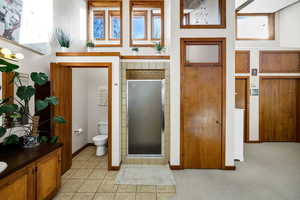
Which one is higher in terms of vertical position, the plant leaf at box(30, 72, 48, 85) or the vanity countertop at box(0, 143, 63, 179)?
the plant leaf at box(30, 72, 48, 85)

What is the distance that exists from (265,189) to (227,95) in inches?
62.4

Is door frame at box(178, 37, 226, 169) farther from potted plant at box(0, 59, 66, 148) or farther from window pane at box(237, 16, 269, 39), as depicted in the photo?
window pane at box(237, 16, 269, 39)

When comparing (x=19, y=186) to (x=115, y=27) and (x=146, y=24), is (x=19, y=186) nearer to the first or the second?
(x=115, y=27)

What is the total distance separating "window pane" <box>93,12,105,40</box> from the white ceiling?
11.8 ft

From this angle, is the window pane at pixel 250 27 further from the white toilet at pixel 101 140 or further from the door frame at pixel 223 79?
the white toilet at pixel 101 140

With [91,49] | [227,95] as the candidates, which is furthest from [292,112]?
[91,49]

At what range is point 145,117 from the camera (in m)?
3.27

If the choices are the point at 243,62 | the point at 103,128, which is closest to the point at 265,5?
Result: the point at 243,62

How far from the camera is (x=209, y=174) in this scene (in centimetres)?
280

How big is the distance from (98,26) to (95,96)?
Answer: 6.30 feet

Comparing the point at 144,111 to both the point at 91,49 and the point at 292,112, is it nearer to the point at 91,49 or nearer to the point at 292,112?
the point at 91,49

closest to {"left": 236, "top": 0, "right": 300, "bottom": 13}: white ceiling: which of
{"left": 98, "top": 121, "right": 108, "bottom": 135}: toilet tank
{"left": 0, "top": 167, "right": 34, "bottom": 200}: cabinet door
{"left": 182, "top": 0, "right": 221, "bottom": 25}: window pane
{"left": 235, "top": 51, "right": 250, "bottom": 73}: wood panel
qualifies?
{"left": 235, "top": 51, "right": 250, "bottom": 73}: wood panel

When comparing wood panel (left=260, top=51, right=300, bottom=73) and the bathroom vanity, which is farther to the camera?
wood panel (left=260, top=51, right=300, bottom=73)

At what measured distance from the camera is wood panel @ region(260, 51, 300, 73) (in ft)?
14.6
